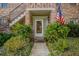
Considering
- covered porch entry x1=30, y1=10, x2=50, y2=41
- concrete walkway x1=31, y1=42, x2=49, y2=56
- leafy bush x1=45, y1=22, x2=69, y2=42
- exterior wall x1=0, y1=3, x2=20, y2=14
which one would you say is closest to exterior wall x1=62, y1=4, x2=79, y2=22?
leafy bush x1=45, y1=22, x2=69, y2=42

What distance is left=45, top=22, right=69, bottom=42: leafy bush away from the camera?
6594 mm

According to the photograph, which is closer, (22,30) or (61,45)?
(61,45)

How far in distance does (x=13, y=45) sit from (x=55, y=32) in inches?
36.7

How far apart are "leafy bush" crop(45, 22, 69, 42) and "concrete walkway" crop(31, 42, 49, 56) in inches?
6.6

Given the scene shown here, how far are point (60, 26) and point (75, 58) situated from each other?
1.21m

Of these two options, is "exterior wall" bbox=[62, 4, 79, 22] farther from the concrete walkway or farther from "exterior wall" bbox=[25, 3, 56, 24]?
the concrete walkway

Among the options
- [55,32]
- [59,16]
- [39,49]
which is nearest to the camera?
[39,49]

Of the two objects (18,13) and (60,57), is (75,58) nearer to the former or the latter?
(60,57)

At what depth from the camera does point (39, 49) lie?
6.50 m

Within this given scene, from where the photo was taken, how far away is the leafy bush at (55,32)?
6.59 meters

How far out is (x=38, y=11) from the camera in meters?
6.62

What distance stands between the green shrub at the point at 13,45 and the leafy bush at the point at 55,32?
0.52 meters

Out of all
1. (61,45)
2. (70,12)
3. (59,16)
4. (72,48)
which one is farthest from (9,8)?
(72,48)

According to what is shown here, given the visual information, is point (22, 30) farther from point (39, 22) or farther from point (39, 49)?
point (39, 49)
